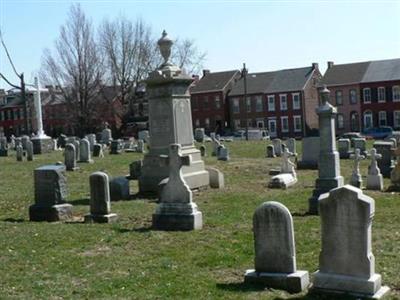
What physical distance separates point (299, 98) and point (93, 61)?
26036 mm

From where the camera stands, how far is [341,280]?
662cm

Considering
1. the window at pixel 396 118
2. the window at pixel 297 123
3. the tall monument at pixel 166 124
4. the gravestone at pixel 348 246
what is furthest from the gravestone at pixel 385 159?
the window at pixel 297 123

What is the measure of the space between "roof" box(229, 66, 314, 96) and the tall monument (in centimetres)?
5466

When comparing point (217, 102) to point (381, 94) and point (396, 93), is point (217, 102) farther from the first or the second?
point (396, 93)

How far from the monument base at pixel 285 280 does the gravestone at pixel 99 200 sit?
5.21m

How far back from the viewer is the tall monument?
15680 mm

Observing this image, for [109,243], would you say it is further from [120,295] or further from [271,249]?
[271,249]

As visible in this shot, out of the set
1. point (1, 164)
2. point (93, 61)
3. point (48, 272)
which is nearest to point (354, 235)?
point (48, 272)

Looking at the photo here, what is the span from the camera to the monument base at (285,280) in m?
6.90

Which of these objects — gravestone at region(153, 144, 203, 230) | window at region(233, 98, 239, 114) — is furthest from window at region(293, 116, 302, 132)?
gravestone at region(153, 144, 203, 230)

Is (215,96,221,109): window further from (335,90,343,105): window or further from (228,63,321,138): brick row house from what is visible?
(335,90,343,105): window

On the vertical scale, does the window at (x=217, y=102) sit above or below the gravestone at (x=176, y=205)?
above

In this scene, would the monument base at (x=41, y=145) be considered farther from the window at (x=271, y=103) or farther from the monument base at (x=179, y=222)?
the window at (x=271, y=103)

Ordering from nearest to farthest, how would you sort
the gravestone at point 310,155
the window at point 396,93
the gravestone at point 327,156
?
A: the gravestone at point 327,156 < the gravestone at point 310,155 < the window at point 396,93
